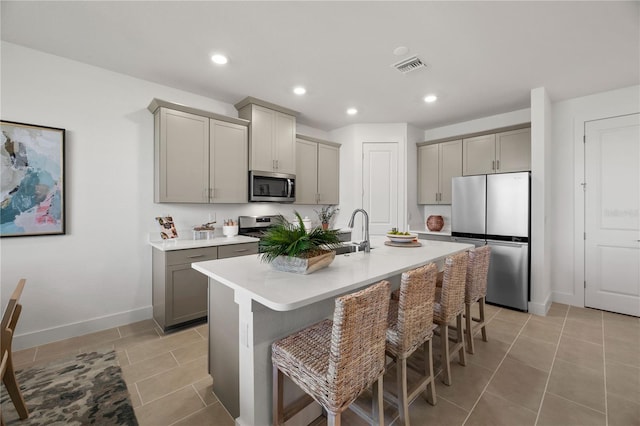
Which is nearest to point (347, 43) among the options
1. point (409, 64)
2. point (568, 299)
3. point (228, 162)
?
point (409, 64)

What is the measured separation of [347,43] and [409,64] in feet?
2.44

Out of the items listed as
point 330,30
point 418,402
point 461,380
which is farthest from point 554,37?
point 418,402

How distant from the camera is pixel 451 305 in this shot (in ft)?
6.34

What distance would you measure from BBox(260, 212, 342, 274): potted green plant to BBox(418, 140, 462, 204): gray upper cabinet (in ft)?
11.8

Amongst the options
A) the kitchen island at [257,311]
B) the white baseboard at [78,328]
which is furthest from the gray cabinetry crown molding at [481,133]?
the white baseboard at [78,328]

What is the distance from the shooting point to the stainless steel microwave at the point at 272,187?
365 cm

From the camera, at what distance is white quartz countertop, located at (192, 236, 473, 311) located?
1207 mm

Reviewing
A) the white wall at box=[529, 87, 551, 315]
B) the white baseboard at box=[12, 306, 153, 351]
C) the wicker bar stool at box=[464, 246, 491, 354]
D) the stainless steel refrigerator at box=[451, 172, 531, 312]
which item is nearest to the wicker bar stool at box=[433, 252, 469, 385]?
the wicker bar stool at box=[464, 246, 491, 354]

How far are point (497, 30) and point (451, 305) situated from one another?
2.22m

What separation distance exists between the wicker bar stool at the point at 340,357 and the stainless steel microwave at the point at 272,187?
2.49 meters

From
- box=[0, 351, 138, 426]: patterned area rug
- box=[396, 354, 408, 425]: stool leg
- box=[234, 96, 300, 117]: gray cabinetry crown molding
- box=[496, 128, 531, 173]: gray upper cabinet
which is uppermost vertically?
box=[234, 96, 300, 117]: gray cabinetry crown molding

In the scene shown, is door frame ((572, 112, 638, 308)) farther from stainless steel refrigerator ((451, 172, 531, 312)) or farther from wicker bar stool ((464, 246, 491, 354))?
wicker bar stool ((464, 246, 491, 354))

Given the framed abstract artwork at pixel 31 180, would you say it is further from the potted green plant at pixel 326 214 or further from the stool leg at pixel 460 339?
the stool leg at pixel 460 339

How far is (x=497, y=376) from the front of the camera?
6.87ft
